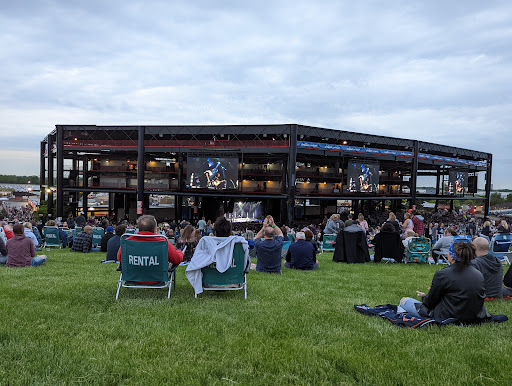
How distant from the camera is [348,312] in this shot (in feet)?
15.5

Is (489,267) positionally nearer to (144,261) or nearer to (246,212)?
(144,261)

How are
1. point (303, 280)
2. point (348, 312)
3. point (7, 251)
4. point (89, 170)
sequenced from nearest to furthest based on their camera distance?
point (348, 312) → point (303, 280) → point (7, 251) → point (89, 170)

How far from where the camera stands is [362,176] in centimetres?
3806

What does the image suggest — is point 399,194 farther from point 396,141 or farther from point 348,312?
point 348,312

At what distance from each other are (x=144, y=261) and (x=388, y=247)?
8257mm

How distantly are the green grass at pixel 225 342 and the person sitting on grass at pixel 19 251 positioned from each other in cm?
226

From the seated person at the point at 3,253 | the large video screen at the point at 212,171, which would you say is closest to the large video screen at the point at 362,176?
the large video screen at the point at 212,171

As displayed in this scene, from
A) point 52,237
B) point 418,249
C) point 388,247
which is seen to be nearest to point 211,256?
point 388,247

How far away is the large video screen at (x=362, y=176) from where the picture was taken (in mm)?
37406

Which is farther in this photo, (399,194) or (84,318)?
(399,194)

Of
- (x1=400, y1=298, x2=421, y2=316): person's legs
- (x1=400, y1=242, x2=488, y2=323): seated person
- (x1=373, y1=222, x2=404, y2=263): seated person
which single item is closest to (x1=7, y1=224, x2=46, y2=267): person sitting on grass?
(x1=400, y1=298, x2=421, y2=316): person's legs

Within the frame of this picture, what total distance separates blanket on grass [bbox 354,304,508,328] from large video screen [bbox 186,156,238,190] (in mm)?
29336

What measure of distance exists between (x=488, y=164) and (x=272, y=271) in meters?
60.8

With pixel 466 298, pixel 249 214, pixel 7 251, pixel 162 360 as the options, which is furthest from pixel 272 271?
pixel 249 214
